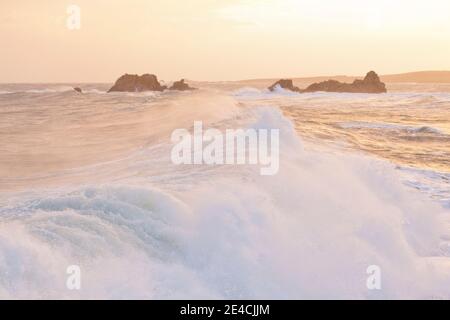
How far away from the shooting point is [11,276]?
13.0 feet

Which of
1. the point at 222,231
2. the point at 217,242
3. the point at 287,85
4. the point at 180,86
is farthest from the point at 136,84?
the point at 217,242

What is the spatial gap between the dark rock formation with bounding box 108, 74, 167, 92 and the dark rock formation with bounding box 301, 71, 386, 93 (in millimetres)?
26811

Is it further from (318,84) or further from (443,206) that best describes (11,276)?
(318,84)

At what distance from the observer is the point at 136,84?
8569 cm

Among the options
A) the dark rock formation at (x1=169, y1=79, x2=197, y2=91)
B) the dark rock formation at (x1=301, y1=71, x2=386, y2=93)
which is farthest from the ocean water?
the dark rock formation at (x1=301, y1=71, x2=386, y2=93)

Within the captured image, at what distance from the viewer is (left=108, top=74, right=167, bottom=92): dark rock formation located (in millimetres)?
84312

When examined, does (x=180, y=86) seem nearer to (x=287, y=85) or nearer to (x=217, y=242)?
(x=287, y=85)

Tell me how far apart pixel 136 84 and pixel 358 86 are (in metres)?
38.2

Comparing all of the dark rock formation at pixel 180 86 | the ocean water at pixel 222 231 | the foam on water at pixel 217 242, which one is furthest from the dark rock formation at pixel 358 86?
the foam on water at pixel 217 242

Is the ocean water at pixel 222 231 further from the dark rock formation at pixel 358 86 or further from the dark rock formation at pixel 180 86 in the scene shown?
the dark rock formation at pixel 358 86

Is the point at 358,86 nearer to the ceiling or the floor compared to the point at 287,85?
nearer to the floor

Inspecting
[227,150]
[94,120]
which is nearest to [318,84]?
[94,120]

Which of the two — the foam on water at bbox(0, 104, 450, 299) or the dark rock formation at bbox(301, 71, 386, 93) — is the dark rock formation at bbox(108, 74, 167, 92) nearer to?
the dark rock formation at bbox(301, 71, 386, 93)
